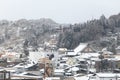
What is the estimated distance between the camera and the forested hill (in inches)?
2739

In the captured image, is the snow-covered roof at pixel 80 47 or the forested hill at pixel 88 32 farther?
the forested hill at pixel 88 32

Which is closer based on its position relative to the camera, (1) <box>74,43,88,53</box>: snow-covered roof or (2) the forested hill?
(1) <box>74,43,88,53</box>: snow-covered roof

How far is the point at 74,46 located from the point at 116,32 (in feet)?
28.7

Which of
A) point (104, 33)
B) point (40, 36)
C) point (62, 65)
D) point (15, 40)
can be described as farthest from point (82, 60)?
point (15, 40)

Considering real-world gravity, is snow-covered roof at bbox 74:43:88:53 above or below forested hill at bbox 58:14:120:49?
below

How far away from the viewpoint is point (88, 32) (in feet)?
235

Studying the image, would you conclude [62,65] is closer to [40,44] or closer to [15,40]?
[40,44]

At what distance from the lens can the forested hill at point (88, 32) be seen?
69.6 metres

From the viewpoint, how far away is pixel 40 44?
84.1 meters

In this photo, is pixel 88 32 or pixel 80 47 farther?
pixel 88 32

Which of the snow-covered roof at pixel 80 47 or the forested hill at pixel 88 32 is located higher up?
the forested hill at pixel 88 32

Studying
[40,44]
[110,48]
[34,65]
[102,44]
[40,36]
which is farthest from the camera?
[40,36]

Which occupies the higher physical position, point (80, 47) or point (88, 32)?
point (88, 32)

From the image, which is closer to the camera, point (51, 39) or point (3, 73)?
point (3, 73)
